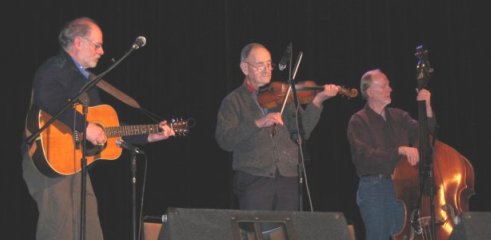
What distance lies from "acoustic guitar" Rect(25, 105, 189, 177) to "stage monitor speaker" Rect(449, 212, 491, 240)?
7.49ft

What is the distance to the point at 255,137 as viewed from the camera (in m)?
4.78

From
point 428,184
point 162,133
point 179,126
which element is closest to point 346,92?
point 428,184

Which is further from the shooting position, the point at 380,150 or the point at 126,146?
the point at 380,150

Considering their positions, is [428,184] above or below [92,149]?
below

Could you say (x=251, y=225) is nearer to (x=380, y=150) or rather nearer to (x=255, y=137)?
(x=255, y=137)

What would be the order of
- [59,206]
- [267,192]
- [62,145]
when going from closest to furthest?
[59,206]
[62,145]
[267,192]

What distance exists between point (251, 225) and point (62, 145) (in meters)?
1.80

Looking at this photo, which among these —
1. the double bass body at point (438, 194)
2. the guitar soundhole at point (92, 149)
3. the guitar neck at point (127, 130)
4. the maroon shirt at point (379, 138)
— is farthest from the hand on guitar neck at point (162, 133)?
the double bass body at point (438, 194)

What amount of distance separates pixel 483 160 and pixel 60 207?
449 centimetres

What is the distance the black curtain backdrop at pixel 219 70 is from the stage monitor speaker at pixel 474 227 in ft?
12.3

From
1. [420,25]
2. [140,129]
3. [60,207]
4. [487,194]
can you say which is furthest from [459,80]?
[60,207]

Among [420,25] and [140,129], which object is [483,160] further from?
[140,129]

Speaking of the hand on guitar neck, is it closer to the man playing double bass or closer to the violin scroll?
the violin scroll

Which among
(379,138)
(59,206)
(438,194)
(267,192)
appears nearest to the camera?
(59,206)
